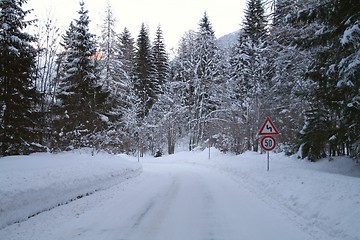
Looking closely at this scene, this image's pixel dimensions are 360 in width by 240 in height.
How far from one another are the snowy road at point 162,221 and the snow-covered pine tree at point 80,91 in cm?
1303

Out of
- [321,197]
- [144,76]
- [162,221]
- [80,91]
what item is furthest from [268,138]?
[144,76]

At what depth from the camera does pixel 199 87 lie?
39344 millimetres

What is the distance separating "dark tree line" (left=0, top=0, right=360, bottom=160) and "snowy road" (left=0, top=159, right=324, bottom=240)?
4.71m

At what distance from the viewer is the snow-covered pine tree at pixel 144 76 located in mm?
44188

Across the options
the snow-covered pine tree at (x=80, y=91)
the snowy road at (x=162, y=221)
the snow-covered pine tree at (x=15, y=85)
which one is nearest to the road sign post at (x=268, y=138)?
the snowy road at (x=162, y=221)

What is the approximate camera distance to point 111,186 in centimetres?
1188

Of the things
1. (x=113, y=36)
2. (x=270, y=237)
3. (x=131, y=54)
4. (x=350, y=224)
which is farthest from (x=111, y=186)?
(x=131, y=54)

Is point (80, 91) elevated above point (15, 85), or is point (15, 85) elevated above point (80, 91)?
point (80, 91)

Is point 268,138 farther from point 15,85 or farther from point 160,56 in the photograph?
point 160,56

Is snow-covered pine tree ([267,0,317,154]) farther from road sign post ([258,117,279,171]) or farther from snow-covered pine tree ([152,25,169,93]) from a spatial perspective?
snow-covered pine tree ([152,25,169,93])

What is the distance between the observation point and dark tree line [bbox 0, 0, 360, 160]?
32.9 ft

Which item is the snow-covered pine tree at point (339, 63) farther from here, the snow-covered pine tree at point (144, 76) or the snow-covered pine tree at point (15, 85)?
the snow-covered pine tree at point (144, 76)

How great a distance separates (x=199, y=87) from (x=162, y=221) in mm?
34070

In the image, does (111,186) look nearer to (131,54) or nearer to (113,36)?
(113,36)
